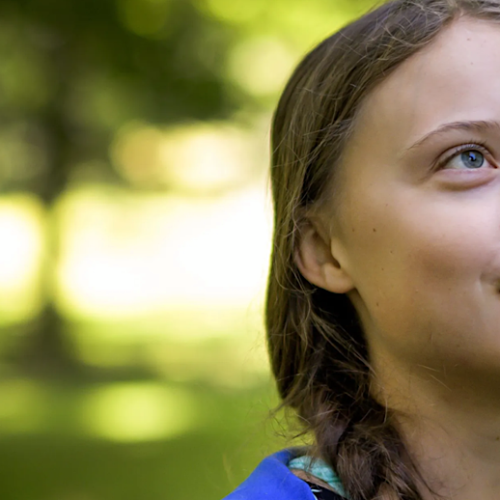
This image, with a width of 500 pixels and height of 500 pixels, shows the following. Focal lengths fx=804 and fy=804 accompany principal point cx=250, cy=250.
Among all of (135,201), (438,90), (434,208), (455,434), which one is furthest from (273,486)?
(135,201)

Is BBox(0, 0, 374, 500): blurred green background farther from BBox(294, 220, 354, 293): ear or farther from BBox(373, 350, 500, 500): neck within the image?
BBox(373, 350, 500, 500): neck

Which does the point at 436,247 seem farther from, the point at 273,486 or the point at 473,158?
the point at 273,486

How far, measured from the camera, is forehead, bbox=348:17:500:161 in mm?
1929

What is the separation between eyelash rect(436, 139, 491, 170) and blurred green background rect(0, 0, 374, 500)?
21.7ft

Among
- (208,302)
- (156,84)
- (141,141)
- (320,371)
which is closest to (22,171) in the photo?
(141,141)

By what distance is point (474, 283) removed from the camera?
1.80 m

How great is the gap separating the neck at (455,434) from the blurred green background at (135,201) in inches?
249

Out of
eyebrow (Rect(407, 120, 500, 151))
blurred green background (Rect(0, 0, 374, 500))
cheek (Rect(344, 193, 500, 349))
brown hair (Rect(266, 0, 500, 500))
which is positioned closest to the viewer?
cheek (Rect(344, 193, 500, 349))

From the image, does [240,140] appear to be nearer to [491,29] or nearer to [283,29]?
[283,29]

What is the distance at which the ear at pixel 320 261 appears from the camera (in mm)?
2156

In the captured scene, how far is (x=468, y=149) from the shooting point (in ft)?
6.31

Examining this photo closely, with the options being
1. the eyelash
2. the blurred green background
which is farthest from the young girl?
the blurred green background

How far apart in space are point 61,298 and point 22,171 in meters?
1.79

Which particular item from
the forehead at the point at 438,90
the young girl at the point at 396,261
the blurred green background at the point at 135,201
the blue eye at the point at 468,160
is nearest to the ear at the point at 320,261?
the young girl at the point at 396,261
